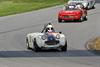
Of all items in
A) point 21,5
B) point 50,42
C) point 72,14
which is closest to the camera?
point 50,42

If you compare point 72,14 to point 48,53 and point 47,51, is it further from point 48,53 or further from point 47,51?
point 48,53

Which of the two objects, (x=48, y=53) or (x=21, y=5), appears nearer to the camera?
(x=48, y=53)

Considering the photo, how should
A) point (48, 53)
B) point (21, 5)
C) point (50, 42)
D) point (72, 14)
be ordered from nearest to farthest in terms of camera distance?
point (48, 53), point (50, 42), point (72, 14), point (21, 5)

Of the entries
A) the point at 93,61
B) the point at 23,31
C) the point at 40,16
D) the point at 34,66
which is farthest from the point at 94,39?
the point at 40,16

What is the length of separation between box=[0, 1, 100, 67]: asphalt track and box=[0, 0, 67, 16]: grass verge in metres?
2.17

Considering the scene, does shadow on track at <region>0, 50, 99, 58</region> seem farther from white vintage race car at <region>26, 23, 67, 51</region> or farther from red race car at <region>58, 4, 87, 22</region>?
red race car at <region>58, 4, 87, 22</region>

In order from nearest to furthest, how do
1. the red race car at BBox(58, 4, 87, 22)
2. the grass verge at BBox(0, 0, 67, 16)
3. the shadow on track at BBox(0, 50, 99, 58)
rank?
the shadow on track at BBox(0, 50, 99, 58)
the red race car at BBox(58, 4, 87, 22)
the grass verge at BBox(0, 0, 67, 16)

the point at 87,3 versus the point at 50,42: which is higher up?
the point at 50,42

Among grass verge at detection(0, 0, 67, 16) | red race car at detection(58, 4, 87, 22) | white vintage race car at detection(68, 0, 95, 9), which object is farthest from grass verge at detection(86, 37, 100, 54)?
grass verge at detection(0, 0, 67, 16)

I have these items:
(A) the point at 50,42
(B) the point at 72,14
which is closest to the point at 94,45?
(A) the point at 50,42

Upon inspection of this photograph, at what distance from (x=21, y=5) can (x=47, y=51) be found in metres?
31.0

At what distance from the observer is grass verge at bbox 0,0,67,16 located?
4817 centimetres

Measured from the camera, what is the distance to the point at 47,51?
921 inches

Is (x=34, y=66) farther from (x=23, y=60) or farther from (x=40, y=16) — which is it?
(x=40, y=16)
